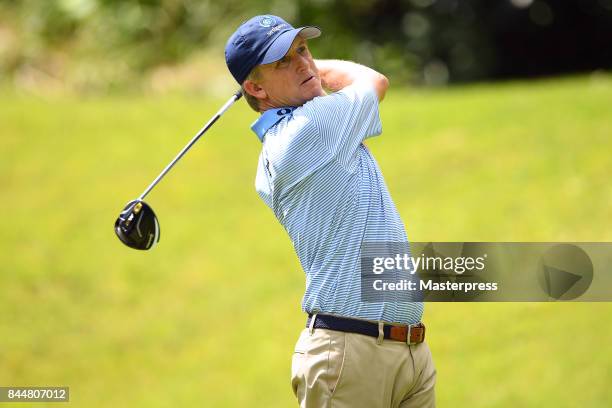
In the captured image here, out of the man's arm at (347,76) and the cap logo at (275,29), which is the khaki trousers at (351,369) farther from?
the cap logo at (275,29)

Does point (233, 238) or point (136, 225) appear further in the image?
point (233, 238)

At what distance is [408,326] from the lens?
149 inches

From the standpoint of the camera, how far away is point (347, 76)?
414 centimetres

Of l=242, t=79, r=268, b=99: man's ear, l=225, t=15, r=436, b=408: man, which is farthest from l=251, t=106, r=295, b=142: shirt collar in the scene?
l=242, t=79, r=268, b=99: man's ear

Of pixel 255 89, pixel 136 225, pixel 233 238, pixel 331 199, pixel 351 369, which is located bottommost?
pixel 351 369

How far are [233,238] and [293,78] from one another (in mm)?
5803

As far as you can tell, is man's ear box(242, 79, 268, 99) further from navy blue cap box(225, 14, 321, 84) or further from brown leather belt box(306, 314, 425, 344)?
brown leather belt box(306, 314, 425, 344)

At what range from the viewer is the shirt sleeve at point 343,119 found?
12.1 feet

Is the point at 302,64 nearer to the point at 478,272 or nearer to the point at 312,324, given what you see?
the point at 312,324

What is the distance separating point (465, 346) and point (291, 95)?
4.37 m

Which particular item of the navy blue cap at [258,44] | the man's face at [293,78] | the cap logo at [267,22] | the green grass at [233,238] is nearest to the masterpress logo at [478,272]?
the green grass at [233,238]

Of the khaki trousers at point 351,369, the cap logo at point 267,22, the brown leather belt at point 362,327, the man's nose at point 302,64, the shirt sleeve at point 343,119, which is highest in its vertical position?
the cap logo at point 267,22

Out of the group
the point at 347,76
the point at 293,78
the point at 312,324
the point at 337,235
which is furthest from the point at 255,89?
the point at 312,324

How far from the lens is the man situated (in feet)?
12.1
